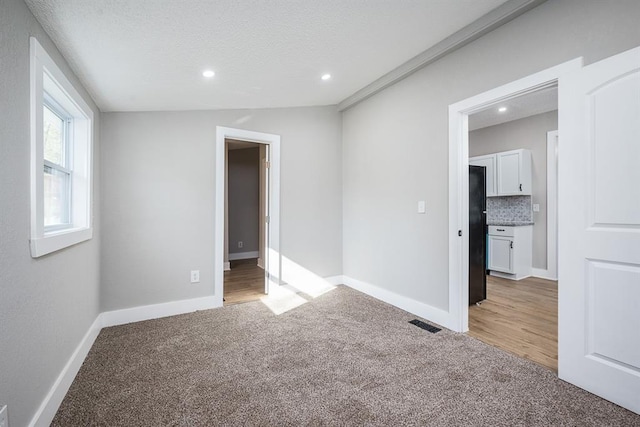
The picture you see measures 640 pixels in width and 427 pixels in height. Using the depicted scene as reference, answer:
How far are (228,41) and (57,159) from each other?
152 centimetres

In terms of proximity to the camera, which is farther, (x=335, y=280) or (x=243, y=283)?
(x=243, y=283)

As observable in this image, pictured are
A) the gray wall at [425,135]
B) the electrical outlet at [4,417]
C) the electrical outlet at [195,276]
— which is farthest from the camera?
the electrical outlet at [195,276]

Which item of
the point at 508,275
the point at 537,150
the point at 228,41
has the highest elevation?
the point at 228,41

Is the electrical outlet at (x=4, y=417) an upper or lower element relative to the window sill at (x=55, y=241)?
lower

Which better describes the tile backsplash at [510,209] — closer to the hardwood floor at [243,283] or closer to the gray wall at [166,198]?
the gray wall at [166,198]

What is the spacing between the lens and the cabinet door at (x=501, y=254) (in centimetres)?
481

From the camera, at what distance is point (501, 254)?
4.93 metres

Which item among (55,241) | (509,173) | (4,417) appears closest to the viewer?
(4,417)

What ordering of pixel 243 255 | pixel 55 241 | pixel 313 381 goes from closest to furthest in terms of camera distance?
pixel 55 241
pixel 313 381
pixel 243 255

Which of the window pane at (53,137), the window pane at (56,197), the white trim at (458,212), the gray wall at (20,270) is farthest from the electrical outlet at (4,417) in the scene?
the white trim at (458,212)

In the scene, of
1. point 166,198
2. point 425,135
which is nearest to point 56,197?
point 166,198

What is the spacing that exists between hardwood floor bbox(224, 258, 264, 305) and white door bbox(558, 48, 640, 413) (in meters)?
3.08

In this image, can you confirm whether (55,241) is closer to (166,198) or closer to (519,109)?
(166,198)

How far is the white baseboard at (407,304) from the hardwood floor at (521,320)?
0.24 m
